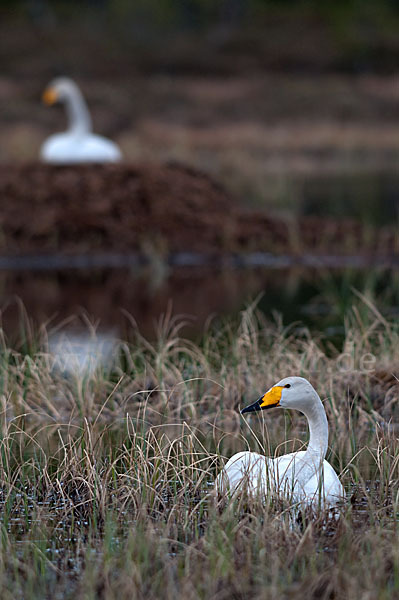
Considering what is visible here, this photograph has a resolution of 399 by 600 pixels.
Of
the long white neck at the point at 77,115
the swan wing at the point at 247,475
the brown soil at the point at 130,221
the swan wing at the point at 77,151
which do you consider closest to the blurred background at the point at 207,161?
the brown soil at the point at 130,221

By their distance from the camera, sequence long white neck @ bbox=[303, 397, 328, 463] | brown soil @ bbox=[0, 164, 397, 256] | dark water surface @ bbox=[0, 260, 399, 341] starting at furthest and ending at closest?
brown soil @ bbox=[0, 164, 397, 256]
dark water surface @ bbox=[0, 260, 399, 341]
long white neck @ bbox=[303, 397, 328, 463]

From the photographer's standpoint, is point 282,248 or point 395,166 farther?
point 395,166

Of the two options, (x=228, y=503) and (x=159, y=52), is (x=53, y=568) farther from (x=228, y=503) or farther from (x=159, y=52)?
(x=159, y=52)

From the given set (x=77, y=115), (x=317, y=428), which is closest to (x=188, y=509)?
(x=317, y=428)

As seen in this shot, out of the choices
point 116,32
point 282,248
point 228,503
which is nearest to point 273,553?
point 228,503

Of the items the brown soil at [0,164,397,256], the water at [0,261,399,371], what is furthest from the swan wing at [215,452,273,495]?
the brown soil at [0,164,397,256]

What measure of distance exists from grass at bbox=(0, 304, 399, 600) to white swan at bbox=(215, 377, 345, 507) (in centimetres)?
12

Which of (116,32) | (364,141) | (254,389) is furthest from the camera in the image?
(116,32)

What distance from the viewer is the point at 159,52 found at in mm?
70625

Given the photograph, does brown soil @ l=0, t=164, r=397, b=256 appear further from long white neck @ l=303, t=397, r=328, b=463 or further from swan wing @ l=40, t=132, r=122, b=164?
long white neck @ l=303, t=397, r=328, b=463

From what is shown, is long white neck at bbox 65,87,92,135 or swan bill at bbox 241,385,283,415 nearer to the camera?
swan bill at bbox 241,385,283,415

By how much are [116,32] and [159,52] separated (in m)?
6.86

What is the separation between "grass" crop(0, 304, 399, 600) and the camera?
5.16 metres

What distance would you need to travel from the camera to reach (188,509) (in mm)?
6273
